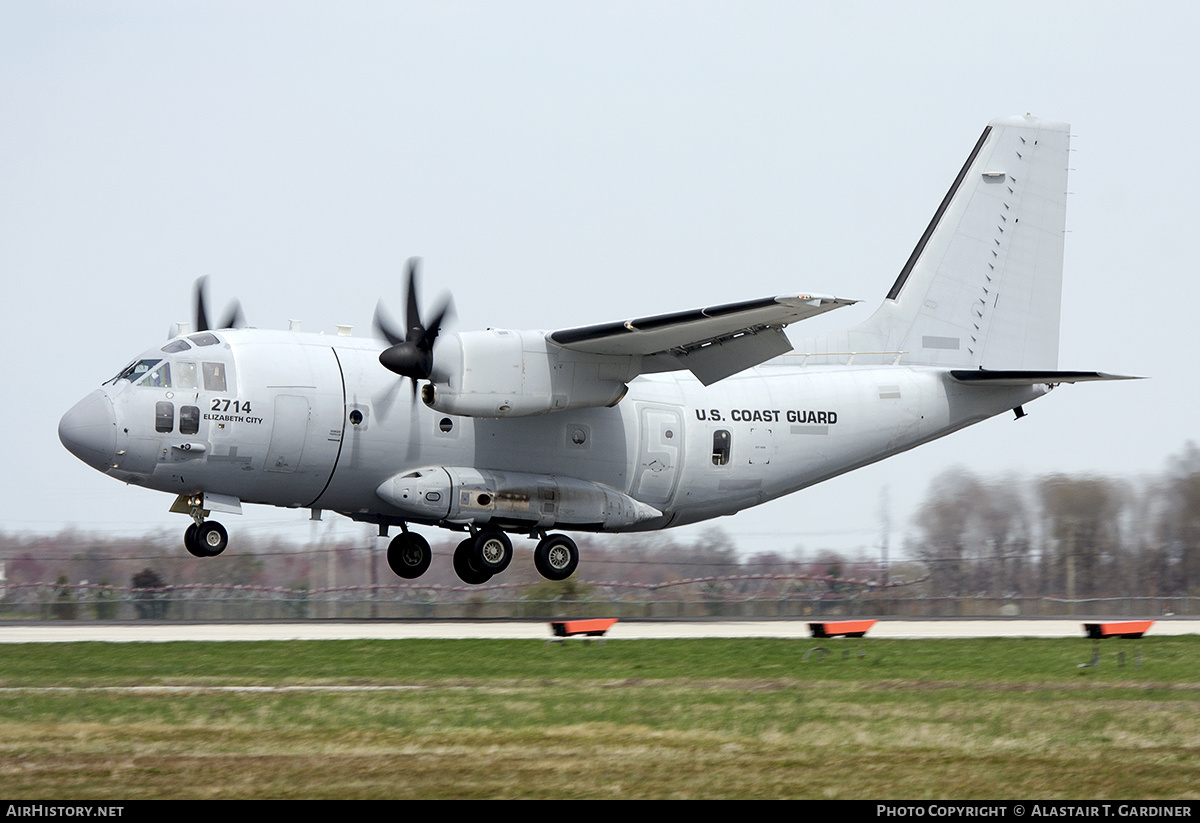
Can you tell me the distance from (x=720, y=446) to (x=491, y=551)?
17.1ft

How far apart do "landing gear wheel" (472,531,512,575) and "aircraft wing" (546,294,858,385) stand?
13.6ft

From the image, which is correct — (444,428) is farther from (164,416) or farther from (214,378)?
(164,416)

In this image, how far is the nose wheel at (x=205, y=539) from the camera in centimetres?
2477

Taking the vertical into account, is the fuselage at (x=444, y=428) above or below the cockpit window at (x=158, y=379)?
below

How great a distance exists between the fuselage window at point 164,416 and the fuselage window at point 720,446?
10662 mm

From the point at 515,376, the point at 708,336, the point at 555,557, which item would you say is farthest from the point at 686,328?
the point at 555,557

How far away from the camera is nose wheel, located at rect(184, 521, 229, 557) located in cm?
2477

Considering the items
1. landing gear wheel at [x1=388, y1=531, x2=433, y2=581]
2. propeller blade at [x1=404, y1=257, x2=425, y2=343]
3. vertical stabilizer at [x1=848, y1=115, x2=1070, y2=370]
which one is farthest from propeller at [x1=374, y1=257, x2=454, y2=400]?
vertical stabilizer at [x1=848, y1=115, x2=1070, y2=370]

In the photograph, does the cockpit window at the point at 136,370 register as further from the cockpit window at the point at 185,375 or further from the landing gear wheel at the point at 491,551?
the landing gear wheel at the point at 491,551

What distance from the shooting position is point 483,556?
87.2 feet

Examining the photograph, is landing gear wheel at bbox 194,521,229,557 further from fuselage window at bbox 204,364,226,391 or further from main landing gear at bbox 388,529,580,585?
main landing gear at bbox 388,529,580,585

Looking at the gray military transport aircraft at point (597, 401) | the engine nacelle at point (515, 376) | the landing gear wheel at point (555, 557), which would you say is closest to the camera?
the gray military transport aircraft at point (597, 401)

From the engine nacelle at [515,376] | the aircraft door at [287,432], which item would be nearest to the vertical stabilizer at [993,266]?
the engine nacelle at [515,376]

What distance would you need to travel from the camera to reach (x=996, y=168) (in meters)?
31.9
